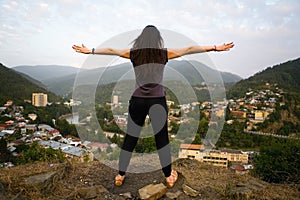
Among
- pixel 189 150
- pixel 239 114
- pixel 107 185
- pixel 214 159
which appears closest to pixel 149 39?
pixel 107 185

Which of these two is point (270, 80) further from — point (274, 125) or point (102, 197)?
point (102, 197)

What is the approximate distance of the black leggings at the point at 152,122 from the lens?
2.05 meters

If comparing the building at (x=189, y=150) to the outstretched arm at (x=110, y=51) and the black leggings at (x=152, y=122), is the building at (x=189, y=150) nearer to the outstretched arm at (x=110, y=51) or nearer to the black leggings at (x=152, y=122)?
the black leggings at (x=152, y=122)

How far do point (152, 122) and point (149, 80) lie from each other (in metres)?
0.38

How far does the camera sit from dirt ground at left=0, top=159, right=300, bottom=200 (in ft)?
6.79

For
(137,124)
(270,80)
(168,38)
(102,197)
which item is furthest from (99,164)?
(270,80)

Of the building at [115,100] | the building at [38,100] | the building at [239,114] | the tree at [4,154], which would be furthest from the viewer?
the building at [38,100]

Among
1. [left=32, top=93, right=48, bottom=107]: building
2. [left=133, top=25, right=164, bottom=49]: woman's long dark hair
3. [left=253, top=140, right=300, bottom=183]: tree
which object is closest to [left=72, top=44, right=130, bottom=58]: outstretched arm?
[left=133, top=25, right=164, bottom=49]: woman's long dark hair

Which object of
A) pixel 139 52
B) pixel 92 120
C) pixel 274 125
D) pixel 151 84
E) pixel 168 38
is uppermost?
pixel 168 38

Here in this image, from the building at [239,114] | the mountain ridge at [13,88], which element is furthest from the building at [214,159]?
the mountain ridge at [13,88]

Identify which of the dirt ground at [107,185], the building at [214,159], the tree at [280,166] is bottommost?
the building at [214,159]

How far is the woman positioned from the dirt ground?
471 mm

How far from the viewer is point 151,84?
2039mm

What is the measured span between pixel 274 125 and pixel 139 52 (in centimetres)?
3387
